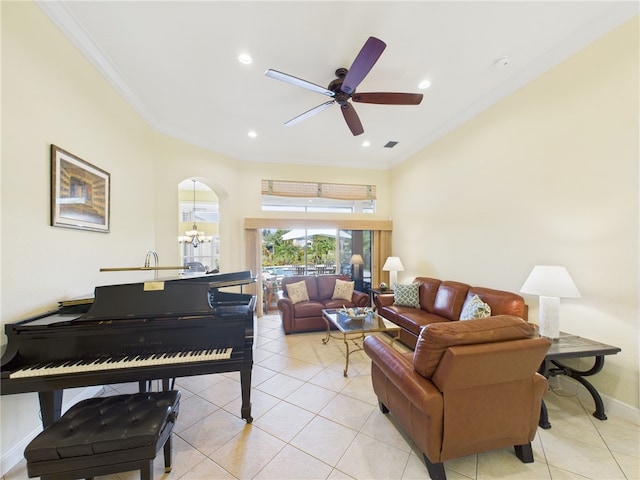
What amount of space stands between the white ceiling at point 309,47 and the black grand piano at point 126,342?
225 centimetres

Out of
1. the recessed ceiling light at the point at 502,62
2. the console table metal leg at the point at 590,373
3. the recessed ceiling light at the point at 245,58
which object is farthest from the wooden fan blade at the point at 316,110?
the console table metal leg at the point at 590,373

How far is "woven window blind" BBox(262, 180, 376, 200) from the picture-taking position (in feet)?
18.1

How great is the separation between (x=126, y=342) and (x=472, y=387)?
2373 mm

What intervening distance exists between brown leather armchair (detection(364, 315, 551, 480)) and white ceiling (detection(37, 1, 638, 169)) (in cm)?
250

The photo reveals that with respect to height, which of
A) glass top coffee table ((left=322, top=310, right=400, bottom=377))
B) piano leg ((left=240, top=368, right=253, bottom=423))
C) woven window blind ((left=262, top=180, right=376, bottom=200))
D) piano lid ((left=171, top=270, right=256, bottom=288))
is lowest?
piano leg ((left=240, top=368, right=253, bottom=423))

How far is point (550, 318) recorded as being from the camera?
2.34 meters

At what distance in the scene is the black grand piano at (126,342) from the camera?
163 centimetres

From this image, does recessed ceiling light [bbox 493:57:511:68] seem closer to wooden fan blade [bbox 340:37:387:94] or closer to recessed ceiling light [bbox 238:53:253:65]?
wooden fan blade [bbox 340:37:387:94]

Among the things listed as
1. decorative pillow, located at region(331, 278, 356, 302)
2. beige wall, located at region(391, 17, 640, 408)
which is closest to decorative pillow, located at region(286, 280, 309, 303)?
decorative pillow, located at region(331, 278, 356, 302)

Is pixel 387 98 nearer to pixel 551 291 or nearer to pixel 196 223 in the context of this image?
pixel 551 291

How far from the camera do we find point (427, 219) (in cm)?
471

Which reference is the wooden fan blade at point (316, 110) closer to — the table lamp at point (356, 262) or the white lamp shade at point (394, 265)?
the white lamp shade at point (394, 265)

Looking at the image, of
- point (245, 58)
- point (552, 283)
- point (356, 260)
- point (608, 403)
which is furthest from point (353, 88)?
point (356, 260)

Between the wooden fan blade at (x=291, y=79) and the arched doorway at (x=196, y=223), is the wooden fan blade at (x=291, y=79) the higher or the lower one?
the higher one
